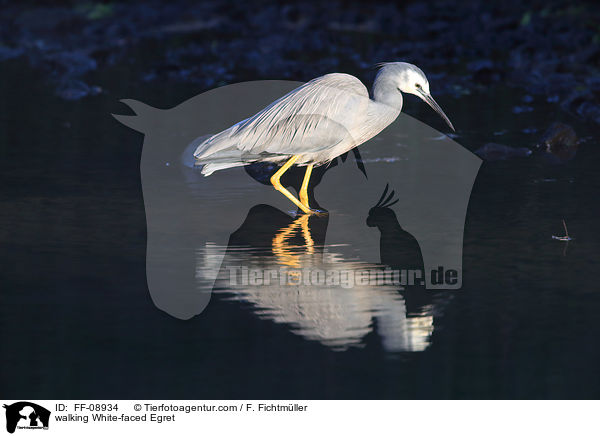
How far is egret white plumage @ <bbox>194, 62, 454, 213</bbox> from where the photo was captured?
322 inches

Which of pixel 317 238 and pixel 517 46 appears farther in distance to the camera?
pixel 517 46

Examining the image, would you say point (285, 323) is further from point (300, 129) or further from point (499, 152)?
point (499, 152)

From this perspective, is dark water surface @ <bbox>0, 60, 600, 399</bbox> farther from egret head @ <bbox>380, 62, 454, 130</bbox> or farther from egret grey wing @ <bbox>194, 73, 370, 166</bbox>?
egret head @ <bbox>380, 62, 454, 130</bbox>

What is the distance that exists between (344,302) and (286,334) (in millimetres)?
619

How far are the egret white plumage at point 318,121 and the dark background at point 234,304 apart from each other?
3.01 ft

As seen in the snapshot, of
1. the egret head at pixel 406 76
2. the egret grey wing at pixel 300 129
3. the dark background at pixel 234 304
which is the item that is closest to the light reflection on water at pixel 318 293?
the dark background at pixel 234 304

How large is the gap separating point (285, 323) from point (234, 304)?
0.44m

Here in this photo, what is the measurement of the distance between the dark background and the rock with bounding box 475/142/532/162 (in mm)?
339

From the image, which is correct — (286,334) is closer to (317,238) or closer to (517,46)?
(317,238)

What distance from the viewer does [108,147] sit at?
11.4 m

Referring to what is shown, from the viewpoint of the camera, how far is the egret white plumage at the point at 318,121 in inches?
322
